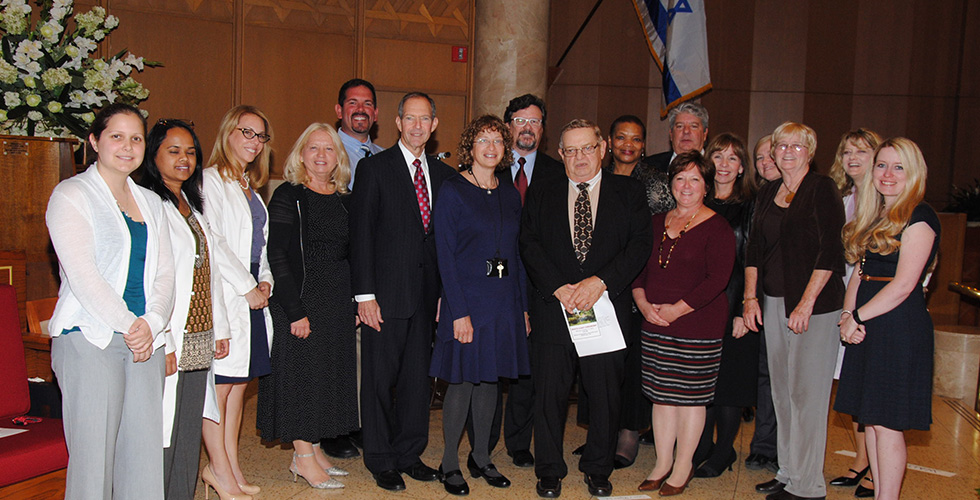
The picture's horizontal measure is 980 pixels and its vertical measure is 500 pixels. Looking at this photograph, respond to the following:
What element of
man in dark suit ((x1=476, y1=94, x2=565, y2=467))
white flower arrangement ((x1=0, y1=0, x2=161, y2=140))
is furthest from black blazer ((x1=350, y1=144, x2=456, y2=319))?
white flower arrangement ((x1=0, y1=0, x2=161, y2=140))

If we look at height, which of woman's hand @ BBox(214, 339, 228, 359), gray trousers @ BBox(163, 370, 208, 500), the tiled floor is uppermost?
woman's hand @ BBox(214, 339, 228, 359)

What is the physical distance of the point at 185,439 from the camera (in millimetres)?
2869

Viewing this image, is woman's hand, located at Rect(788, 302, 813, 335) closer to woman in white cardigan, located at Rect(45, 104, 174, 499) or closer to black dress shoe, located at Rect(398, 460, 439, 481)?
black dress shoe, located at Rect(398, 460, 439, 481)

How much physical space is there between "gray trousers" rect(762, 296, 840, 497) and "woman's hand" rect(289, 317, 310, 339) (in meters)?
2.18

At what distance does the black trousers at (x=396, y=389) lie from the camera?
11.6 ft

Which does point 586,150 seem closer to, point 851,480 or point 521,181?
point 521,181

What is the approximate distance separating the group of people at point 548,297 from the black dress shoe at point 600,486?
2 centimetres

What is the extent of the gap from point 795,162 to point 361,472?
2606 mm

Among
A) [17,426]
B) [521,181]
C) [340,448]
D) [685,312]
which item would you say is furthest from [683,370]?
[17,426]

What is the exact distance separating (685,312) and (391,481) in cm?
160

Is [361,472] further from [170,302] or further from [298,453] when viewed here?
[170,302]

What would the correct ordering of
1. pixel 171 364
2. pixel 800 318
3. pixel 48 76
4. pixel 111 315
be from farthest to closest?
1. pixel 48 76
2. pixel 800 318
3. pixel 171 364
4. pixel 111 315

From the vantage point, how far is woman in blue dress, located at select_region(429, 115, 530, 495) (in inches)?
134

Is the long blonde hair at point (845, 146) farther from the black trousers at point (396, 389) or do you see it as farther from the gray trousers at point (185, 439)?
the gray trousers at point (185, 439)
